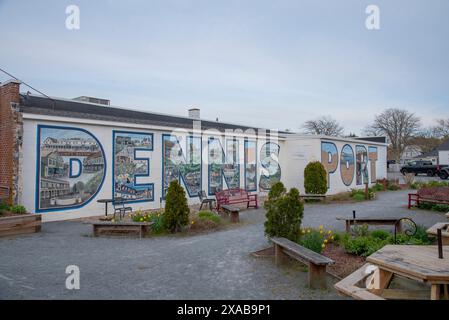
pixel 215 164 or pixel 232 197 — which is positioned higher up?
pixel 215 164

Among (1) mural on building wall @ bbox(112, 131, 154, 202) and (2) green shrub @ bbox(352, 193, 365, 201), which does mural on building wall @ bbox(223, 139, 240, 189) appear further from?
(2) green shrub @ bbox(352, 193, 365, 201)

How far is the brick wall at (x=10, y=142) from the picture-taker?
10.2 m

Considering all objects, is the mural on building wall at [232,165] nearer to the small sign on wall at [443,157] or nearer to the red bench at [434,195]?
the red bench at [434,195]

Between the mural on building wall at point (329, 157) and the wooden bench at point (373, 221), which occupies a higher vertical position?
the mural on building wall at point (329, 157)

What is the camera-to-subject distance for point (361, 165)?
2286 centimetres

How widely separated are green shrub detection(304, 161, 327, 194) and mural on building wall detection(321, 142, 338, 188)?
2282 millimetres

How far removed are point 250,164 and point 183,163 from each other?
178 inches

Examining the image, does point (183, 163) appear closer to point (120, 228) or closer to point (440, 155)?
point (120, 228)

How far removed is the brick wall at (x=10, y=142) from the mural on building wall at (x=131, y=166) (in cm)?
321

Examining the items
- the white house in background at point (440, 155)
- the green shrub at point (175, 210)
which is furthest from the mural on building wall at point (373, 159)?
the white house in background at point (440, 155)

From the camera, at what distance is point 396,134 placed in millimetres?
49312

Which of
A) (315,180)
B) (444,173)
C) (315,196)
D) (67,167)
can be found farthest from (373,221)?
(444,173)

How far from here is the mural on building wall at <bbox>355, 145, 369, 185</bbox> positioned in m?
22.5
